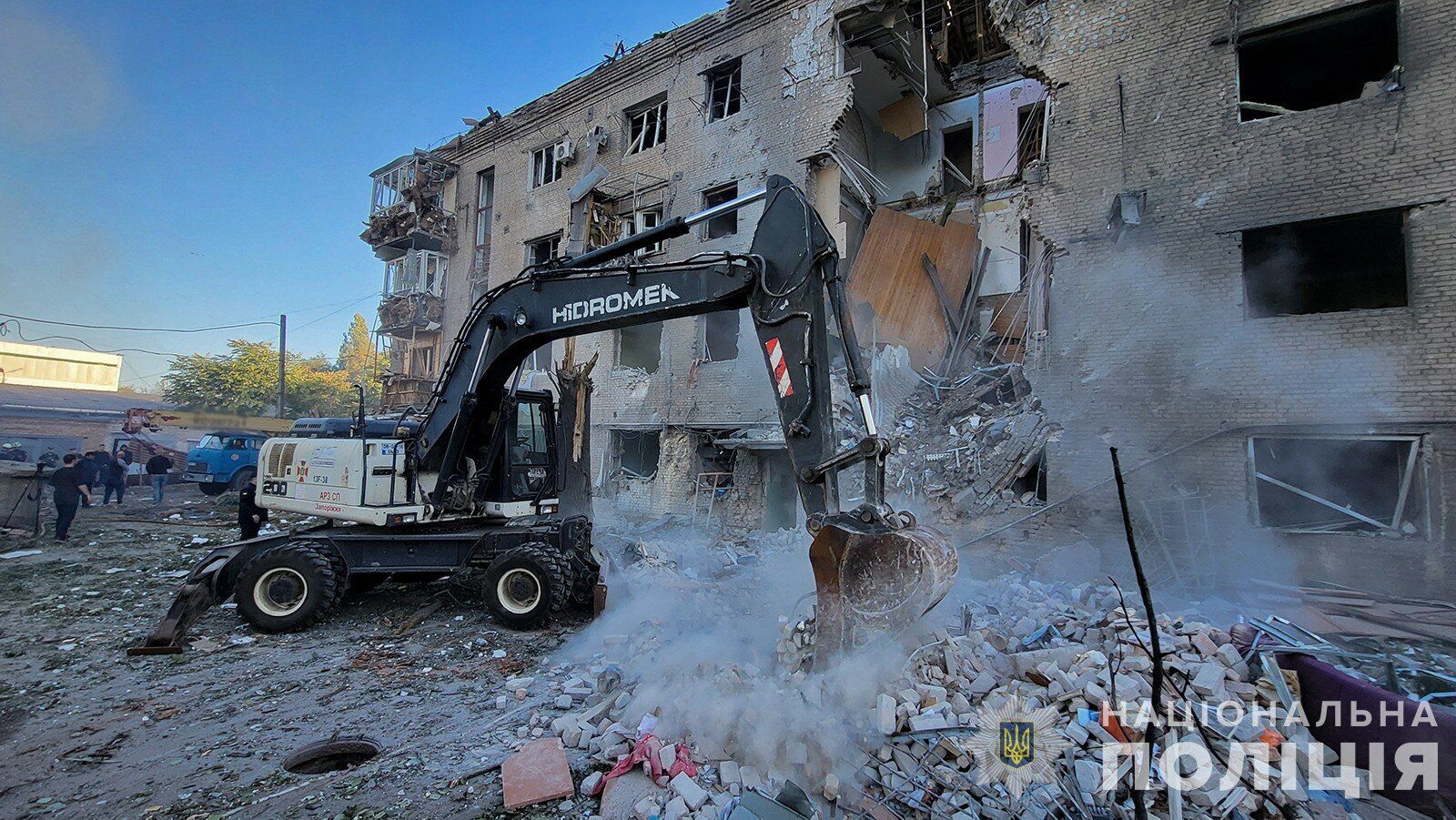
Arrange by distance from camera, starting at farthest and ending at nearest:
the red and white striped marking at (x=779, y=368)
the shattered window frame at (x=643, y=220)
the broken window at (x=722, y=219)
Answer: the shattered window frame at (x=643, y=220)
the broken window at (x=722, y=219)
the red and white striped marking at (x=779, y=368)

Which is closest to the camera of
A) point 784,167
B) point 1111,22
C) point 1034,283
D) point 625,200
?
point 1111,22

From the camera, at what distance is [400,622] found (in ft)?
23.5

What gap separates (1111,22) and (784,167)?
650 cm

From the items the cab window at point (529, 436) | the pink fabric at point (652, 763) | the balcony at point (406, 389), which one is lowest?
the pink fabric at point (652, 763)

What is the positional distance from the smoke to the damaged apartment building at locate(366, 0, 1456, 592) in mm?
5718

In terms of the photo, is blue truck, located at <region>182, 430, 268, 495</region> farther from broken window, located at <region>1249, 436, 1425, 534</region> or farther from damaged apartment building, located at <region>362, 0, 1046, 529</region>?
broken window, located at <region>1249, 436, 1425, 534</region>

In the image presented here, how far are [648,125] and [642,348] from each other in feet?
20.7

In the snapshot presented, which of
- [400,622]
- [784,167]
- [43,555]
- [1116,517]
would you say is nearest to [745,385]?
[784,167]

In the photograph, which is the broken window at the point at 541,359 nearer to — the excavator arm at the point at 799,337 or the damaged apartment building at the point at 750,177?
the damaged apartment building at the point at 750,177

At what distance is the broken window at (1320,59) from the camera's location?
825 cm

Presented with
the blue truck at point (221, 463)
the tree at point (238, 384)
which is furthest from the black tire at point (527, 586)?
the tree at point (238, 384)

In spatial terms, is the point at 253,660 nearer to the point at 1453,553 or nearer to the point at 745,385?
the point at 745,385

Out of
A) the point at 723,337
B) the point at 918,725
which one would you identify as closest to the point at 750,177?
the point at 723,337

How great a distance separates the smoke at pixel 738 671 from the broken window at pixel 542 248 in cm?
1302
